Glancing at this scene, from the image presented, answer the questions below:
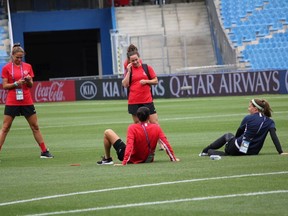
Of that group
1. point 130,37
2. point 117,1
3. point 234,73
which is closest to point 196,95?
point 234,73

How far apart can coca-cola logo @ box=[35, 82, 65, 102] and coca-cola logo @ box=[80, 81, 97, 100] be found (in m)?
1.30

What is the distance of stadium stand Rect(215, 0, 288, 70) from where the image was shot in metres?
48.8

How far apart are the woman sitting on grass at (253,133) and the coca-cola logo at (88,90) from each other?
28977mm

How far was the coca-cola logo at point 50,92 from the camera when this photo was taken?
150 ft

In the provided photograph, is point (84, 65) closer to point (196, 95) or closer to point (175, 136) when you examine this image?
point (196, 95)

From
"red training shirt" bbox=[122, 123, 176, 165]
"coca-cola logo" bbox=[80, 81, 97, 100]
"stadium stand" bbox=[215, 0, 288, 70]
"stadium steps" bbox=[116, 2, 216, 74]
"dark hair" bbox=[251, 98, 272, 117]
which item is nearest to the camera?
"red training shirt" bbox=[122, 123, 176, 165]

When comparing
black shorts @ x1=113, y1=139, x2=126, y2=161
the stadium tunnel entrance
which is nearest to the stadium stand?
the stadium tunnel entrance

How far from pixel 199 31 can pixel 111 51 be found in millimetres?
5606

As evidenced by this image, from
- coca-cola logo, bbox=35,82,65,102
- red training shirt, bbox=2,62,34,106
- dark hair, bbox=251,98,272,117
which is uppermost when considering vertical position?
red training shirt, bbox=2,62,34,106

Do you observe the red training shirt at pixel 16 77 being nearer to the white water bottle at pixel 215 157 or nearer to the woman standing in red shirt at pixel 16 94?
the woman standing in red shirt at pixel 16 94

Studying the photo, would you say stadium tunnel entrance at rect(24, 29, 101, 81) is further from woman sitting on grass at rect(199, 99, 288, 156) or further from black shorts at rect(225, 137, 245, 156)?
woman sitting on grass at rect(199, 99, 288, 156)

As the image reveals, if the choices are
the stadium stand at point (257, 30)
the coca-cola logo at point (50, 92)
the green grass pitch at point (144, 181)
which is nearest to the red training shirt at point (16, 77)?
the green grass pitch at point (144, 181)

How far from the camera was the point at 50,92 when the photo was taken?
45.9 meters

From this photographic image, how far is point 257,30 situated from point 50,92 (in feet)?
42.7
